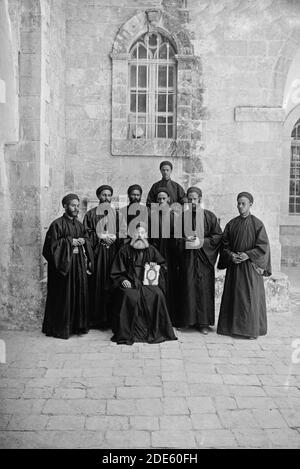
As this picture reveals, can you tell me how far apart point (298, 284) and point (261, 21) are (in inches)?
204

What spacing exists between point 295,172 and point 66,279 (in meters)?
8.73

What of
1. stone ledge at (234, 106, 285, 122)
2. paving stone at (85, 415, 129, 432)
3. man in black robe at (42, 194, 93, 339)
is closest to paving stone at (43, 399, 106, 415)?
paving stone at (85, 415, 129, 432)

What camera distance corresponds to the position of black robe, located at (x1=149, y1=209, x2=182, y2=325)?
7.75 m

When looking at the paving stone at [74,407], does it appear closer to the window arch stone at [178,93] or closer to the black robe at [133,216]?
the black robe at [133,216]

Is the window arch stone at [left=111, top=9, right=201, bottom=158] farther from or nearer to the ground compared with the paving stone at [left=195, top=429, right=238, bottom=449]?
farther from the ground

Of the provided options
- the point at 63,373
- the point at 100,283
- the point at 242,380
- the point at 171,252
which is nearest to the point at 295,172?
the point at 171,252

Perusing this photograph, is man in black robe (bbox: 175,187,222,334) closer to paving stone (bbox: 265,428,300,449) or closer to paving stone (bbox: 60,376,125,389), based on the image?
paving stone (bbox: 60,376,125,389)

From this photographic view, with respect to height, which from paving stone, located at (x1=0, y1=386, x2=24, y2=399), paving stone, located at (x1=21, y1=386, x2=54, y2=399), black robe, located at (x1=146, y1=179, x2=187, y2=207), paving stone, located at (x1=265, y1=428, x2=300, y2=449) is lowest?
paving stone, located at (x1=265, y1=428, x2=300, y2=449)

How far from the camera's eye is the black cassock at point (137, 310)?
22.7 feet

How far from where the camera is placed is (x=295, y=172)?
1379 cm

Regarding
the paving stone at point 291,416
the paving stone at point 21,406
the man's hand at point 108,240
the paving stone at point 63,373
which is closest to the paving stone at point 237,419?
the paving stone at point 291,416

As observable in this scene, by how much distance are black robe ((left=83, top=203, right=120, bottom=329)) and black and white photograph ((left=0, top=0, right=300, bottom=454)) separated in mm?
26

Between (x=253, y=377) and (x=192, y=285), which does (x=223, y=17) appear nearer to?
(x=192, y=285)
